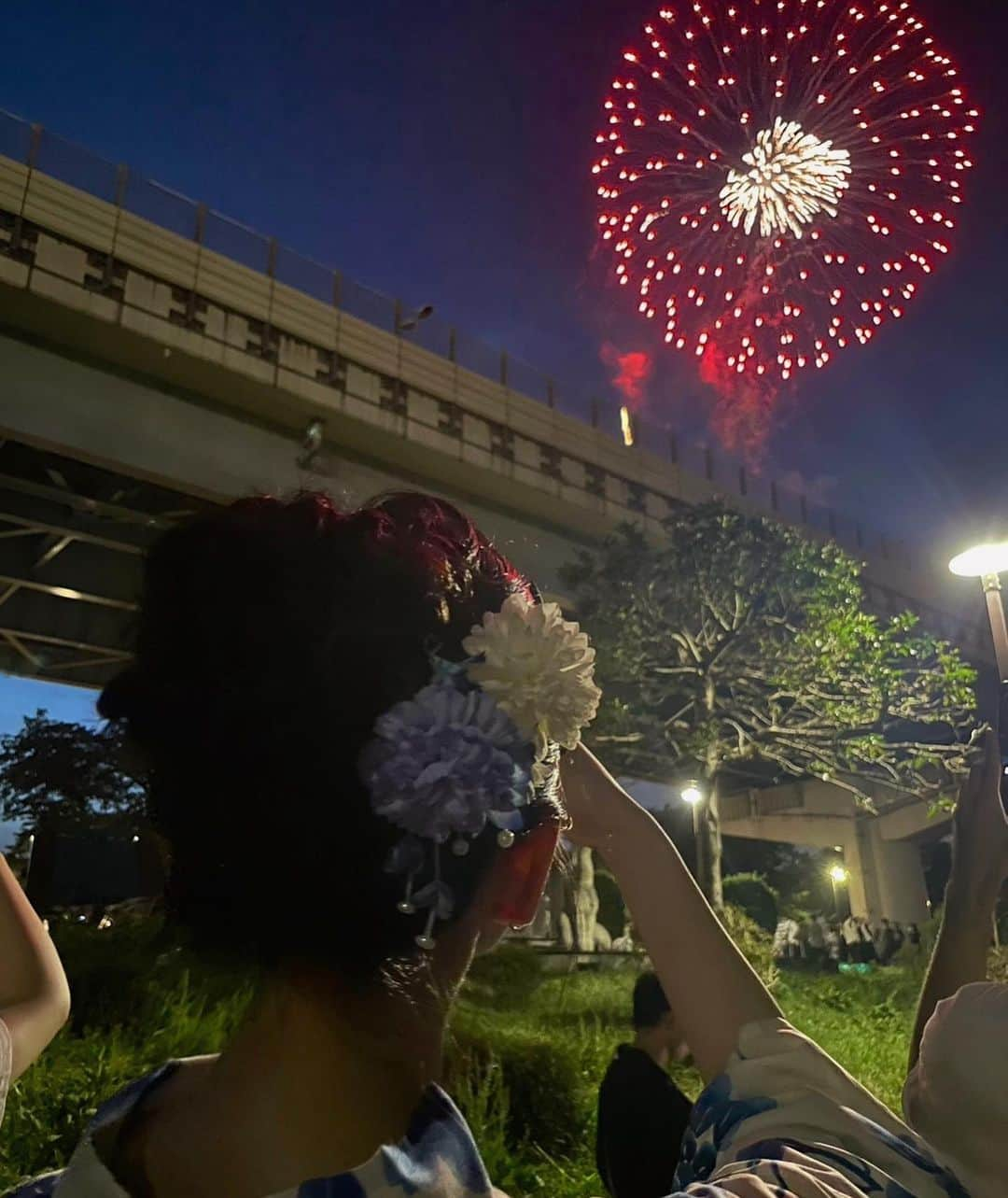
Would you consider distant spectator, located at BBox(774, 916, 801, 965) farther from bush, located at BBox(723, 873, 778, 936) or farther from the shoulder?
the shoulder

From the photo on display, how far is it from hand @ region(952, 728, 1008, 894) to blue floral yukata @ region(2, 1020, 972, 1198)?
51cm

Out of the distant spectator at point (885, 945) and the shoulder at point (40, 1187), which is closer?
the shoulder at point (40, 1187)

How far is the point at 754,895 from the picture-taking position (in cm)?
1486

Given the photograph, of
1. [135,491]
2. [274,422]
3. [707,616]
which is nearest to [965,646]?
[707,616]

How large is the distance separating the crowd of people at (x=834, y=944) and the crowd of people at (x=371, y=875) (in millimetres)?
11448

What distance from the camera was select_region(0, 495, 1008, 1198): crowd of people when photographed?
0.82m

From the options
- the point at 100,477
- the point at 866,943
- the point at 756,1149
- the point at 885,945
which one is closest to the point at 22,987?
the point at 756,1149

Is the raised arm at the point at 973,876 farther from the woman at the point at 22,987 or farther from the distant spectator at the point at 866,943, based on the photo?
the distant spectator at the point at 866,943

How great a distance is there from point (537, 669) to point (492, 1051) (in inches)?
198

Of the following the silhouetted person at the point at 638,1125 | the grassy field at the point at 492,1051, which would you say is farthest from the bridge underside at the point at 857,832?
the silhouetted person at the point at 638,1125

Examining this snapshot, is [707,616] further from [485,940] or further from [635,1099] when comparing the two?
[485,940]

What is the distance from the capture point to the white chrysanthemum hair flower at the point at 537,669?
997 millimetres

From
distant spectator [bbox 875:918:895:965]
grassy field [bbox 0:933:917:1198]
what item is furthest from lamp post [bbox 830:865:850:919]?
grassy field [bbox 0:933:917:1198]

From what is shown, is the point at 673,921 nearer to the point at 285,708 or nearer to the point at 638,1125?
the point at 285,708
